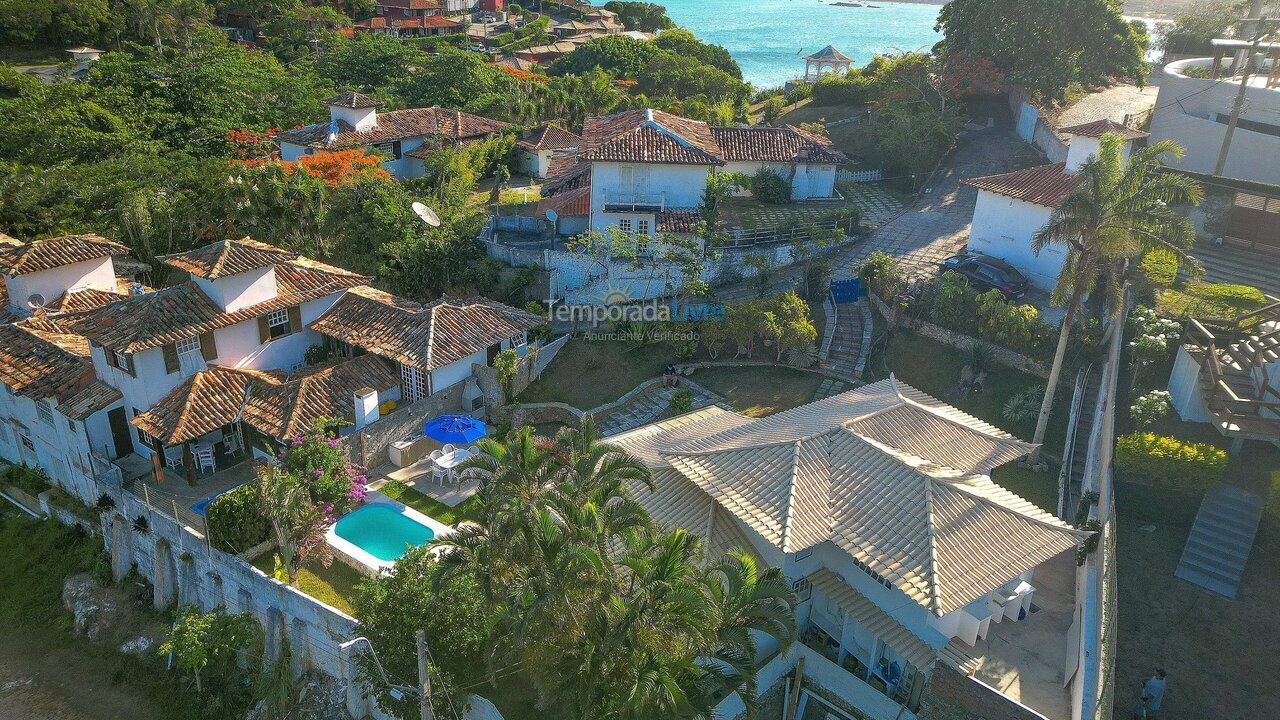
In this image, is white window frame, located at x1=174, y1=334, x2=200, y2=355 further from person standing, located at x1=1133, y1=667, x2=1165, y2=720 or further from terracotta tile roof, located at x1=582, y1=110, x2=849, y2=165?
person standing, located at x1=1133, y1=667, x2=1165, y2=720

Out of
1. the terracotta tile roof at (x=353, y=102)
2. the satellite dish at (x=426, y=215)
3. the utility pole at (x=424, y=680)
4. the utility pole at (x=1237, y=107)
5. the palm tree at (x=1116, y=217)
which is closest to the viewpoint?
the utility pole at (x=424, y=680)

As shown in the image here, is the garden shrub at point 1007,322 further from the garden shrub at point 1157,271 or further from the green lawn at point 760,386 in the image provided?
the green lawn at point 760,386

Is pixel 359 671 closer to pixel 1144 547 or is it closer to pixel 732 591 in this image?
Result: pixel 732 591

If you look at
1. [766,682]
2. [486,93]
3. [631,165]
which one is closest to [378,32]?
[486,93]

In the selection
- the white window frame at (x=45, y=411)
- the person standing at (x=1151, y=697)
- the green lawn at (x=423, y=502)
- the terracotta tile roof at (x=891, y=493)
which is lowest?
the green lawn at (x=423, y=502)

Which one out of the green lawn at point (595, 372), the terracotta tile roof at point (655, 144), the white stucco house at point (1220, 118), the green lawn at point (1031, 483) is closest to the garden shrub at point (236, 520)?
the green lawn at point (595, 372)

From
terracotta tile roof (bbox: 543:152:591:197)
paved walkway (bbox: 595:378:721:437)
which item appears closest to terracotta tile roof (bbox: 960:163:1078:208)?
paved walkway (bbox: 595:378:721:437)

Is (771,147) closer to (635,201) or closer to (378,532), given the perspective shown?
(635,201)
